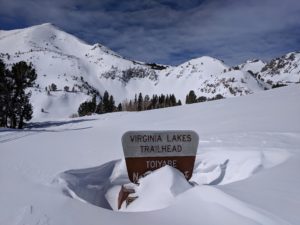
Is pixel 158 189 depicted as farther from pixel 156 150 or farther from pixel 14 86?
pixel 14 86

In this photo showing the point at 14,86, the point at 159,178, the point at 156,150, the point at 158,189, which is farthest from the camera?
the point at 14,86

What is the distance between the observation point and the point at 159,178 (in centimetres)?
432

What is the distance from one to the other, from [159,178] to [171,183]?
0.94ft

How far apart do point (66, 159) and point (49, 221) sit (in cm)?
359

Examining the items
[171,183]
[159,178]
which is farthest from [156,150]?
[171,183]

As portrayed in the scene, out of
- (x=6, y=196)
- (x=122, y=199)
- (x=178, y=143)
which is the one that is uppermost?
(x=178, y=143)

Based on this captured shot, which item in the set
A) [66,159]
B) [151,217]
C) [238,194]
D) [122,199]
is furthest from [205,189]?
[66,159]

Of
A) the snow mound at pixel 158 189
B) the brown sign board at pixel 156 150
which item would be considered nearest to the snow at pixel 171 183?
the snow mound at pixel 158 189

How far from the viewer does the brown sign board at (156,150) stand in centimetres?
473

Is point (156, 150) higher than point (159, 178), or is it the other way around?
point (156, 150)

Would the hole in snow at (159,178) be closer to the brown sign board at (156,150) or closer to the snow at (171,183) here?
the snow at (171,183)

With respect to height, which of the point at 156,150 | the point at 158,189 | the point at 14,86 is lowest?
the point at 158,189

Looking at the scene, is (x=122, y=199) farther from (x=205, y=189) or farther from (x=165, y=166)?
(x=205, y=189)

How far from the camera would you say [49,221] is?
294 centimetres
